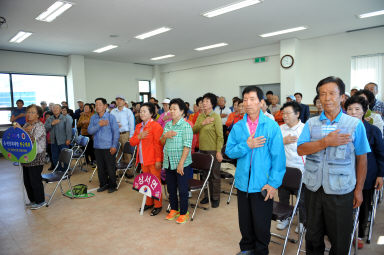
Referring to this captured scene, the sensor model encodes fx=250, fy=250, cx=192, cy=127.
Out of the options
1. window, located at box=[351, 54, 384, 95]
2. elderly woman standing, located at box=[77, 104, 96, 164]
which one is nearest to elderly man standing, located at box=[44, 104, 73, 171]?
elderly woman standing, located at box=[77, 104, 96, 164]

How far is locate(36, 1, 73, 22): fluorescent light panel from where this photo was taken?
199 inches

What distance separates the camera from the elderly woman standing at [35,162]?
3576mm

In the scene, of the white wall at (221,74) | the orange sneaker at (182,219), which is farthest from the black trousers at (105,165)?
the white wall at (221,74)

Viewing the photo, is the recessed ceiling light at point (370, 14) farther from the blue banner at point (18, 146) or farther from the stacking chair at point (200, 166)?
the blue banner at point (18, 146)

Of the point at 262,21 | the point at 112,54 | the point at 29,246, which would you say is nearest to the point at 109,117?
the point at 29,246

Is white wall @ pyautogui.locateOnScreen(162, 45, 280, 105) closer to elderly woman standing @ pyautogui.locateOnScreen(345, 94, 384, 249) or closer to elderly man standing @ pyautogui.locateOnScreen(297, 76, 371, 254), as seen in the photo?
elderly woman standing @ pyautogui.locateOnScreen(345, 94, 384, 249)

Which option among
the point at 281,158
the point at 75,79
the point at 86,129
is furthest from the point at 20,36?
the point at 281,158

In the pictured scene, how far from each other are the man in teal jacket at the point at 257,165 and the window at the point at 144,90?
447 inches

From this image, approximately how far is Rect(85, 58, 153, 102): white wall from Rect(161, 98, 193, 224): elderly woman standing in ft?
29.3

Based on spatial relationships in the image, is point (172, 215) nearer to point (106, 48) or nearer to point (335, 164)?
point (335, 164)

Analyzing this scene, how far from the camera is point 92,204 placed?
3.90m

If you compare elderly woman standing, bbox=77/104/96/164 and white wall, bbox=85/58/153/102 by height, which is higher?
white wall, bbox=85/58/153/102

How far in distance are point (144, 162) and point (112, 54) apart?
8.05 meters

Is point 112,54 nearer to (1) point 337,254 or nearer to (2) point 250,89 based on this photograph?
(2) point 250,89
